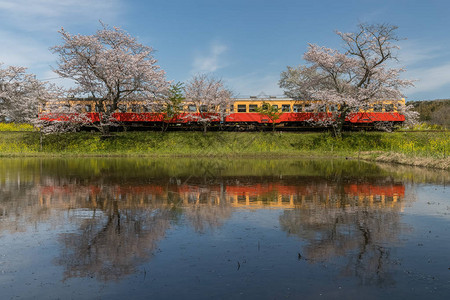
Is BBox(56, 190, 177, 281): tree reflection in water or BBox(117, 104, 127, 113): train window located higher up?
BBox(117, 104, 127, 113): train window

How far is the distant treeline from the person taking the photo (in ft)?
216

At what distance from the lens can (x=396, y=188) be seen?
1455cm

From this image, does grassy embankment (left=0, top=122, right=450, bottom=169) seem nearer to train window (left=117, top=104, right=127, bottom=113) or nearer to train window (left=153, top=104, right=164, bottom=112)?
train window (left=153, top=104, right=164, bottom=112)

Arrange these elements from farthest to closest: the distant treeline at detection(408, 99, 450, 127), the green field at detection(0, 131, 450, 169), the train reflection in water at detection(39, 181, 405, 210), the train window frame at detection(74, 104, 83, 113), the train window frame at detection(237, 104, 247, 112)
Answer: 1. the distant treeline at detection(408, 99, 450, 127)
2. the train window frame at detection(237, 104, 247, 112)
3. the train window frame at detection(74, 104, 83, 113)
4. the green field at detection(0, 131, 450, 169)
5. the train reflection in water at detection(39, 181, 405, 210)

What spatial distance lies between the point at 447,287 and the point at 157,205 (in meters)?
7.45


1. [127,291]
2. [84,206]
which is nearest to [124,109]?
[84,206]

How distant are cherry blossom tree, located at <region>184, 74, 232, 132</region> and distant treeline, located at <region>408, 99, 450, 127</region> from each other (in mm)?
39449

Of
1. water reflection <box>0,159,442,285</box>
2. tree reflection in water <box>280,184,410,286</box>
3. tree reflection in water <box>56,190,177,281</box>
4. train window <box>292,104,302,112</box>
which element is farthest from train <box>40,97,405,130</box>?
tree reflection in water <box>56,190,177,281</box>

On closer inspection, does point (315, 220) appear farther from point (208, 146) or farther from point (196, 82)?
point (196, 82)

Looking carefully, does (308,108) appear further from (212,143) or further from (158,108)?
(158,108)

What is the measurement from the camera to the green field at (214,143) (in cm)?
3609

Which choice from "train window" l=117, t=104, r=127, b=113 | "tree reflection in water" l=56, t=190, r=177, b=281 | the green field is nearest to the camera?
"tree reflection in water" l=56, t=190, r=177, b=281

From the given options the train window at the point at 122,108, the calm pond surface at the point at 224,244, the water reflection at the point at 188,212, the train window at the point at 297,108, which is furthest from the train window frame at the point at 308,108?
the calm pond surface at the point at 224,244

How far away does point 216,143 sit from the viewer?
40.1 meters
